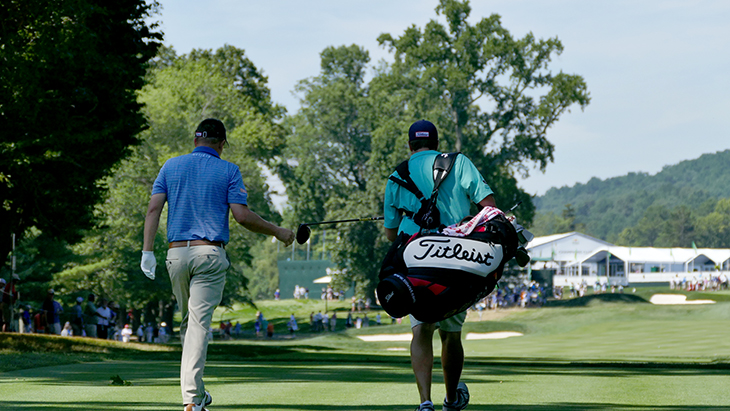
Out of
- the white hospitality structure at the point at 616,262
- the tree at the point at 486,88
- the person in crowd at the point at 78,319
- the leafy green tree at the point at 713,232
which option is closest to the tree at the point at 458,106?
the tree at the point at 486,88

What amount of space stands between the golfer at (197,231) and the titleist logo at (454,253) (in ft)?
4.03

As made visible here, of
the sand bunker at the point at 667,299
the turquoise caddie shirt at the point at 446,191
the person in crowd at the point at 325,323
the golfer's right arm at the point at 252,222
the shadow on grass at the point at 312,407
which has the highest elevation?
the turquoise caddie shirt at the point at 446,191

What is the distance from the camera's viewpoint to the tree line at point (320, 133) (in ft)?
132

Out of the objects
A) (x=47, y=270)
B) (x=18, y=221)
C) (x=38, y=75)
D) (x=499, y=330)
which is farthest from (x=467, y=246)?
(x=499, y=330)

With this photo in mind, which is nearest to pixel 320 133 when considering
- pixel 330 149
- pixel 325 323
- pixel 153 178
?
pixel 330 149

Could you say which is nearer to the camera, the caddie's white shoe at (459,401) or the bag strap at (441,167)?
the bag strap at (441,167)

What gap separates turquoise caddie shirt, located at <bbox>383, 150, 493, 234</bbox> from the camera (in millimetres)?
6090

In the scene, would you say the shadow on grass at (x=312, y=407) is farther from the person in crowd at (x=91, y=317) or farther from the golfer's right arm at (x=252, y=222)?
the person in crowd at (x=91, y=317)

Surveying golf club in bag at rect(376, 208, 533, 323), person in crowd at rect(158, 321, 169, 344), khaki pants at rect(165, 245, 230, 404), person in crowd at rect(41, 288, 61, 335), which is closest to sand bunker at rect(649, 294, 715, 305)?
person in crowd at rect(158, 321, 169, 344)

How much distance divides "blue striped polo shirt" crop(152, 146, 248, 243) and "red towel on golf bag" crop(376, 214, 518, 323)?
4.62ft

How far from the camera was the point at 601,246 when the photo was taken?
376 feet

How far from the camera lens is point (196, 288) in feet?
20.0

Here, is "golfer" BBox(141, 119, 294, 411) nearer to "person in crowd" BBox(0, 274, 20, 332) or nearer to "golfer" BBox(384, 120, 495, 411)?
"golfer" BBox(384, 120, 495, 411)

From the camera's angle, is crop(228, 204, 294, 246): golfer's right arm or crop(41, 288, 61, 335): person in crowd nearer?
crop(228, 204, 294, 246): golfer's right arm
